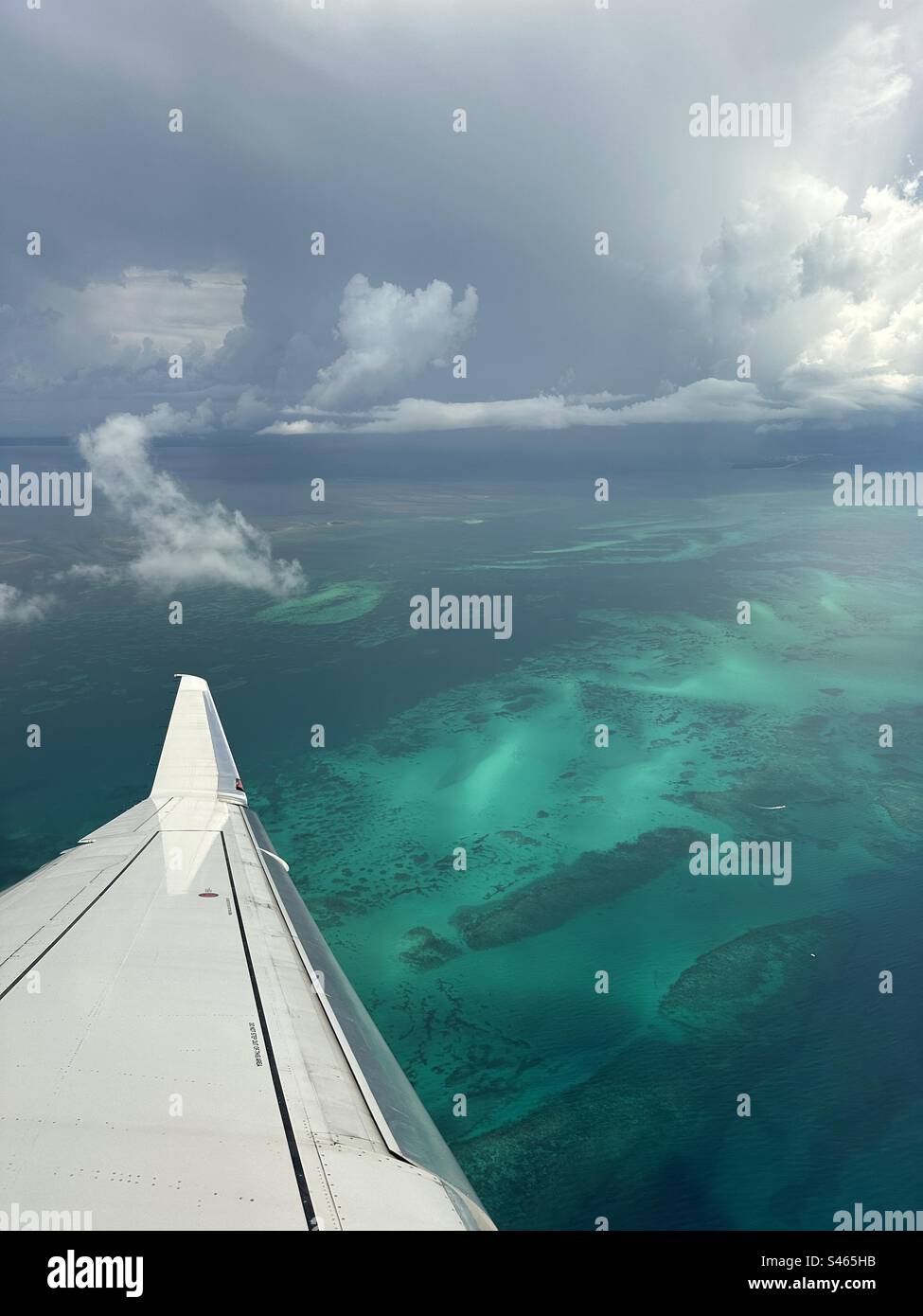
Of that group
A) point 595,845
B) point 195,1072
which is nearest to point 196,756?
point 195,1072

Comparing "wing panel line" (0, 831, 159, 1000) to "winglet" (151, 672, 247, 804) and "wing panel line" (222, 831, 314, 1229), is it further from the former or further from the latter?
"winglet" (151, 672, 247, 804)

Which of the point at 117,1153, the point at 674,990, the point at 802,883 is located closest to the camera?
the point at 117,1153

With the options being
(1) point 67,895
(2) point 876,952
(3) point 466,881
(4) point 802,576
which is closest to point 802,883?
(2) point 876,952

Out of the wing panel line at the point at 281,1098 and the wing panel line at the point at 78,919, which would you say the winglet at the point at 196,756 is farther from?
the wing panel line at the point at 281,1098

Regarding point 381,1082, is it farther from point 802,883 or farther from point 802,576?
point 802,576

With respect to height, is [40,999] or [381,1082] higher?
[40,999]
